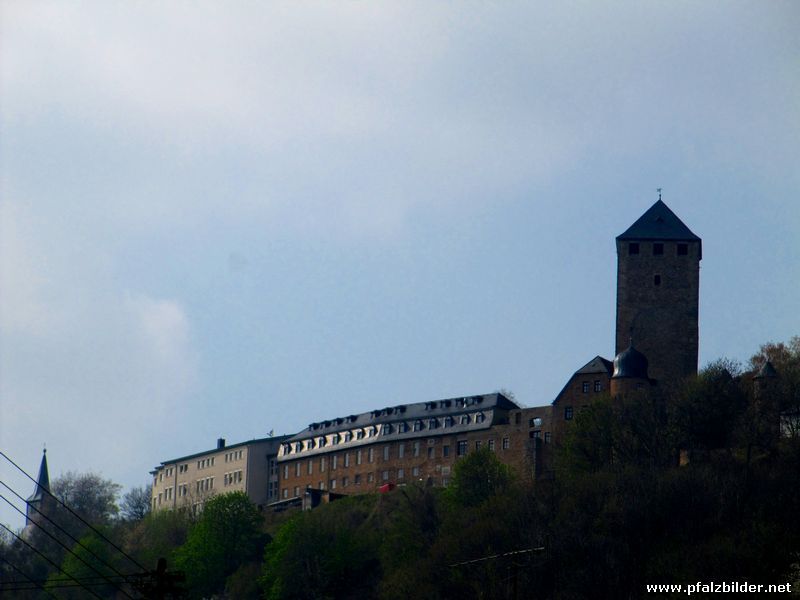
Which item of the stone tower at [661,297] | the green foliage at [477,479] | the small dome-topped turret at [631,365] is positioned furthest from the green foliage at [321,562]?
the stone tower at [661,297]

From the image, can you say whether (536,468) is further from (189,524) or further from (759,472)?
(189,524)

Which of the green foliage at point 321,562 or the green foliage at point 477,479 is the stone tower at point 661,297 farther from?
the green foliage at point 321,562

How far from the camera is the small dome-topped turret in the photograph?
96188mm

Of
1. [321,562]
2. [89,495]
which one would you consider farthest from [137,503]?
[321,562]

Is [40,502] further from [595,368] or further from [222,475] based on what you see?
[595,368]

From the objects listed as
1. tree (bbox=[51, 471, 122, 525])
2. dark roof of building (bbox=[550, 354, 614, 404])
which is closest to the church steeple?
tree (bbox=[51, 471, 122, 525])

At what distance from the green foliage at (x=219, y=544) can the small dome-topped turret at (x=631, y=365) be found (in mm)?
27243

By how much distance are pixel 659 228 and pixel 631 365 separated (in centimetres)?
1008

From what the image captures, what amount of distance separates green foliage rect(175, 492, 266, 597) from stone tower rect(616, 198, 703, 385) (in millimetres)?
27827

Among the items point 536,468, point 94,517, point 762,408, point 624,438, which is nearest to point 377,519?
point 536,468

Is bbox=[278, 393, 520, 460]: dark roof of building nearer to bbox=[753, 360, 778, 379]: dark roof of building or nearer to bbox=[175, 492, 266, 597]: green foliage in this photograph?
bbox=[175, 492, 266, 597]: green foliage

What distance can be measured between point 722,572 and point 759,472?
32.6 feet

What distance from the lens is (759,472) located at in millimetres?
85812

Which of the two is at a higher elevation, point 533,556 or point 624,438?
point 624,438
